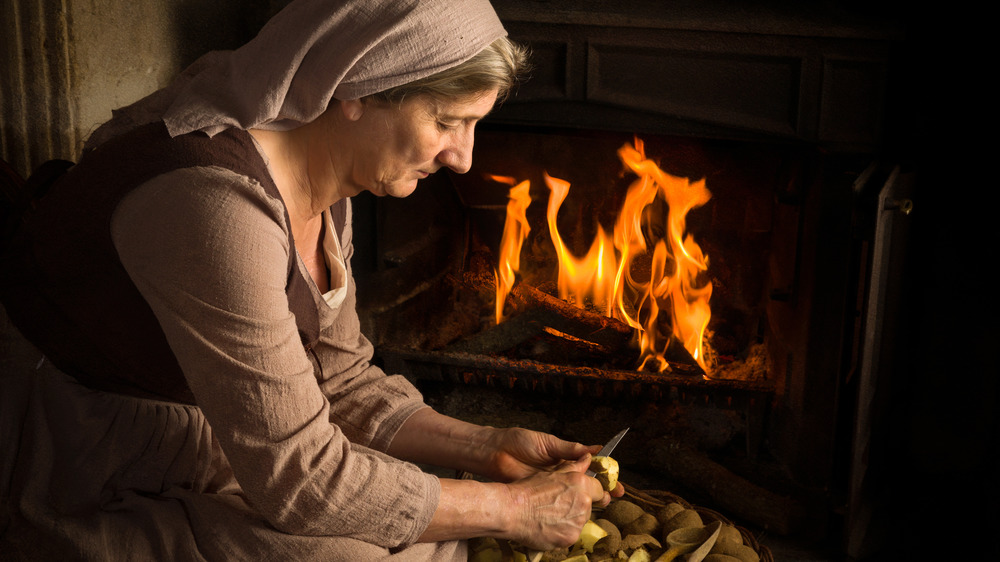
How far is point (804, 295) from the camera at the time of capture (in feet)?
6.93

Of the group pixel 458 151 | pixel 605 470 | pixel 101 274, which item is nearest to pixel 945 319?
pixel 605 470

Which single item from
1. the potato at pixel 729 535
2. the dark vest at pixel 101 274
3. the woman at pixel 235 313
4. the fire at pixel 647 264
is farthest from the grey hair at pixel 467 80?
the fire at pixel 647 264

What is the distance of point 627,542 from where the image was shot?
5.19 feet

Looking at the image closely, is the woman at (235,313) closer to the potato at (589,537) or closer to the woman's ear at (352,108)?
the woman's ear at (352,108)

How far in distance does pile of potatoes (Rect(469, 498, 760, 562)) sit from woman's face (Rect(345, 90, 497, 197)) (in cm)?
59

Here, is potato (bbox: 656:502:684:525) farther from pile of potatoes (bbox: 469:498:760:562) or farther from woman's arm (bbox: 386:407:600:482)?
woman's arm (bbox: 386:407:600:482)

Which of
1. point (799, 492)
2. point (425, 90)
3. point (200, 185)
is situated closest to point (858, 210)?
point (799, 492)

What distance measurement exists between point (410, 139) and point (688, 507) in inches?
36.6

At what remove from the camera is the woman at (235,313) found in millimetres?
1131

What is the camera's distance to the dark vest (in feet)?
3.82

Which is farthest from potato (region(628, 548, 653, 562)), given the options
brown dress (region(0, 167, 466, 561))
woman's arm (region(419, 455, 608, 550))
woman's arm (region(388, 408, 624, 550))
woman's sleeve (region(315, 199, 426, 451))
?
woman's sleeve (region(315, 199, 426, 451))

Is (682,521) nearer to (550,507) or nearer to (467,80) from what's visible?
(550,507)

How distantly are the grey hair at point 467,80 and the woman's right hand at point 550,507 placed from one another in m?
0.57

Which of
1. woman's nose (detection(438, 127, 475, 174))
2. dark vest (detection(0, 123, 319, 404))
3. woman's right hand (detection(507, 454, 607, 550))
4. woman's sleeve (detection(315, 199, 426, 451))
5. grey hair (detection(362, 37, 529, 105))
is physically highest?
grey hair (detection(362, 37, 529, 105))
